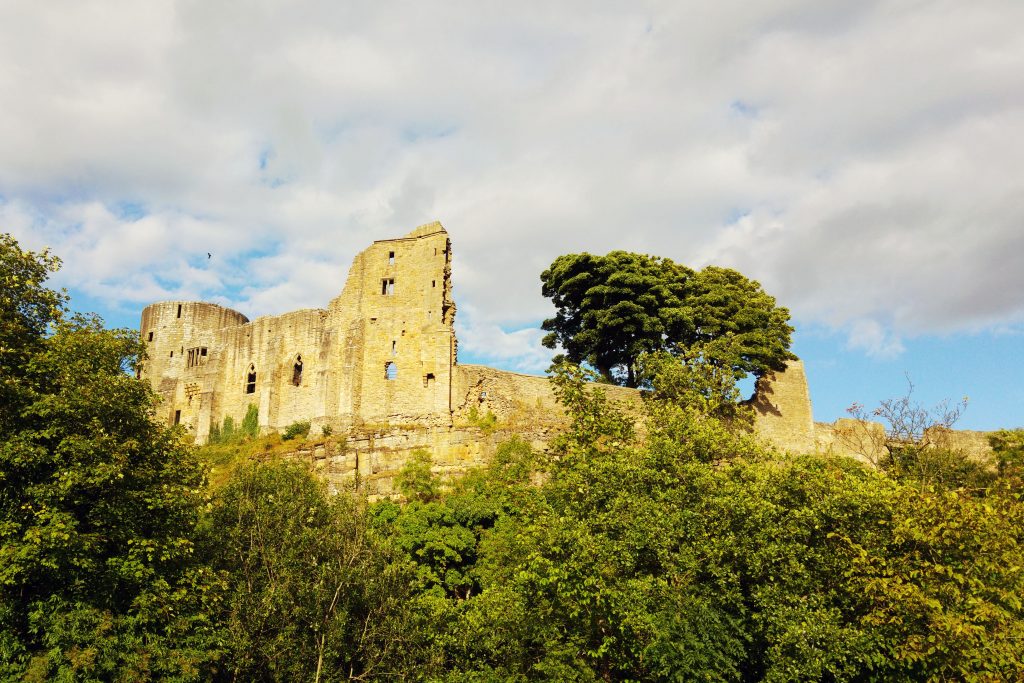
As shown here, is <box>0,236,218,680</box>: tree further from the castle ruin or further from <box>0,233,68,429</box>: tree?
the castle ruin

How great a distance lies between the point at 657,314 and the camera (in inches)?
1646

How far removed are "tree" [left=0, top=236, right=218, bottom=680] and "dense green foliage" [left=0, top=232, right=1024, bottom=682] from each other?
59 millimetres

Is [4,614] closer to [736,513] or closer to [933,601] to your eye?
[736,513]

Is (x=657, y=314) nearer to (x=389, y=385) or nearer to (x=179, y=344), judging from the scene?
(x=389, y=385)

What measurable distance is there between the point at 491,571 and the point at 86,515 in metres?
11.2

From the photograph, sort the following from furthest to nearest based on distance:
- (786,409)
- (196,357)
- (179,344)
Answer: (179,344) → (196,357) → (786,409)

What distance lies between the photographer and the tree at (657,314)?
40.7 m

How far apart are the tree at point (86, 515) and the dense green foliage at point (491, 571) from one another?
6cm

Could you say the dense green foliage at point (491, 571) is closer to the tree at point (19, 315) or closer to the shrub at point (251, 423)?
the tree at point (19, 315)

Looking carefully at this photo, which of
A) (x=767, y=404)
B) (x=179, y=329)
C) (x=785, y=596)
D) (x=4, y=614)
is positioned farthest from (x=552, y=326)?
(x=4, y=614)

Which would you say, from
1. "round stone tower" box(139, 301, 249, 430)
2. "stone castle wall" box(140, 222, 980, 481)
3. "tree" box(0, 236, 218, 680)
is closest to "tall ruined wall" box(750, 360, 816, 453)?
"stone castle wall" box(140, 222, 980, 481)

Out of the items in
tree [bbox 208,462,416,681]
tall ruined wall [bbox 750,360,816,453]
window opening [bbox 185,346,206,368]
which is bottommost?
tree [bbox 208,462,416,681]

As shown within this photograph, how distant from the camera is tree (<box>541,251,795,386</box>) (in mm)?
40719

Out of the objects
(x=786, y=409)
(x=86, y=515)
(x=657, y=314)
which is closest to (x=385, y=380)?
(x=657, y=314)
